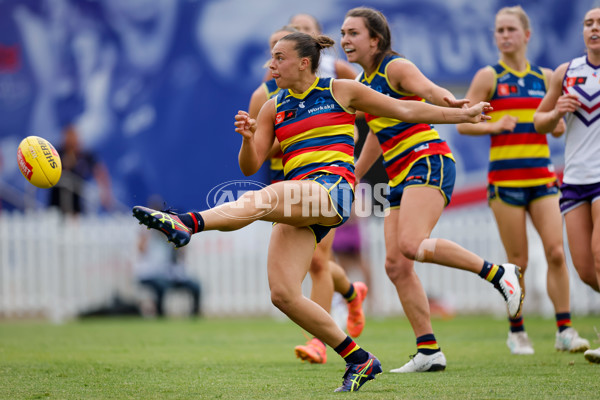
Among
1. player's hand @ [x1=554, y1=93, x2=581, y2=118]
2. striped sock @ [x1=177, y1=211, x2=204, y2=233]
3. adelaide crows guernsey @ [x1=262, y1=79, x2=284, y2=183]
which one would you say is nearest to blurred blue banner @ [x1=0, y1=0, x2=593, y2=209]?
adelaide crows guernsey @ [x1=262, y1=79, x2=284, y2=183]

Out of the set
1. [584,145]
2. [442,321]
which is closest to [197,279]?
[442,321]

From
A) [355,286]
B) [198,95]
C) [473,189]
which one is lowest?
[355,286]

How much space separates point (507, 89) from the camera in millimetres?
6922

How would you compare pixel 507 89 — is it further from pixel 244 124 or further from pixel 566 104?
pixel 244 124

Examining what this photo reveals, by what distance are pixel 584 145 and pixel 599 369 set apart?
156 cm

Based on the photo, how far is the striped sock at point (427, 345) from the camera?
18.7 feet

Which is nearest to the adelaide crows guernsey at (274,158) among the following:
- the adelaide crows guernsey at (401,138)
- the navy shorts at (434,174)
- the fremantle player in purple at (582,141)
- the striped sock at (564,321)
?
the adelaide crows guernsey at (401,138)

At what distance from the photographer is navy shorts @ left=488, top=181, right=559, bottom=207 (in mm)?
6793

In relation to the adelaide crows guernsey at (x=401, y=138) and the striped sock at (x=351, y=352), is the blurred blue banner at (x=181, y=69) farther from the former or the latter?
the striped sock at (x=351, y=352)

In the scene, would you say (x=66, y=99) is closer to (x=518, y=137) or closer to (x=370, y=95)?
(x=518, y=137)

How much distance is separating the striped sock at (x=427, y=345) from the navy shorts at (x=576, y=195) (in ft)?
4.39

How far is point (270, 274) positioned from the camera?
15.4 feet

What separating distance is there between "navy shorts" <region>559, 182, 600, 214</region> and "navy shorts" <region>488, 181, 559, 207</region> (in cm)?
74

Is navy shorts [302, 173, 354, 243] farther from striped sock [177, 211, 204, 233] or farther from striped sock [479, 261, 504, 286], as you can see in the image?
striped sock [479, 261, 504, 286]
